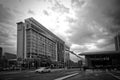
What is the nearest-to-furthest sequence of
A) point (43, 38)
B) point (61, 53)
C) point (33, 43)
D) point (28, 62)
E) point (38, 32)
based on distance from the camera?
1. point (28, 62)
2. point (33, 43)
3. point (38, 32)
4. point (43, 38)
5. point (61, 53)

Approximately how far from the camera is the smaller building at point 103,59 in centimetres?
4778

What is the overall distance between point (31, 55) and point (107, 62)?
54.3 meters

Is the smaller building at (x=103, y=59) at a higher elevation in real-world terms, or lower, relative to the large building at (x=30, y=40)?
lower

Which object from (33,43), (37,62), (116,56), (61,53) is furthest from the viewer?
(61,53)

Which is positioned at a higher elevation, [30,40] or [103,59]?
[30,40]

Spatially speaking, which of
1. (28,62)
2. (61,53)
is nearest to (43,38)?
(28,62)

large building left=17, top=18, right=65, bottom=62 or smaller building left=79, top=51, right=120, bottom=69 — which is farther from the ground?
large building left=17, top=18, right=65, bottom=62

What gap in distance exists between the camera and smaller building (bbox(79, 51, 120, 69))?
157 ft

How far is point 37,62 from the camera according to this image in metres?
79.7

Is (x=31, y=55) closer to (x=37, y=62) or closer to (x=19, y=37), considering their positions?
(x=37, y=62)

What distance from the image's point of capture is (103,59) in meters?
48.7

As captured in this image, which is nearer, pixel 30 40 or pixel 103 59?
pixel 103 59

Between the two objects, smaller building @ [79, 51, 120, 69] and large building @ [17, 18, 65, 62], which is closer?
smaller building @ [79, 51, 120, 69]

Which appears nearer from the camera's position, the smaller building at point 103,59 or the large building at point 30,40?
the smaller building at point 103,59
